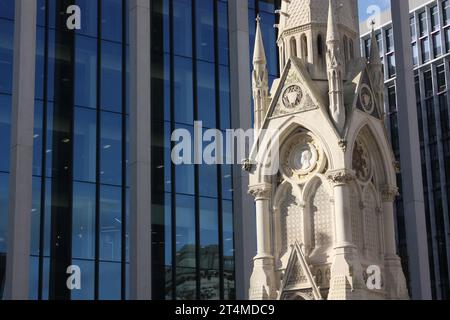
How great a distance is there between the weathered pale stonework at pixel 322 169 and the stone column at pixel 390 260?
25mm

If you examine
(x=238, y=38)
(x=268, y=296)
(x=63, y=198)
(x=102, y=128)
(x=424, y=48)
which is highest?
(x=424, y=48)

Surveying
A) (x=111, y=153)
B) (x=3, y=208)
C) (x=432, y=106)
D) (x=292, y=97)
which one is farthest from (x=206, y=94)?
(x=432, y=106)

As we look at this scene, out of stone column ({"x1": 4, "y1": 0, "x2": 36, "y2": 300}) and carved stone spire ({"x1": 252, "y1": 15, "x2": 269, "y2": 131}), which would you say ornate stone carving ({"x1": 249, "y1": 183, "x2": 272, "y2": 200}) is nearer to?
carved stone spire ({"x1": 252, "y1": 15, "x2": 269, "y2": 131})

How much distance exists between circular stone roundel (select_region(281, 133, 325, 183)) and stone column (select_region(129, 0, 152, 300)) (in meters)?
16.2

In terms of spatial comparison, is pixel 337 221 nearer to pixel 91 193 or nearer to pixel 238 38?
pixel 91 193

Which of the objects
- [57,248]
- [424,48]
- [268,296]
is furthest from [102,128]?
[424,48]

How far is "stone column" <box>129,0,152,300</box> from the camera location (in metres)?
38.2

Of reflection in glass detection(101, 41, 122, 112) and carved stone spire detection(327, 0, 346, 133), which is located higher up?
reflection in glass detection(101, 41, 122, 112)

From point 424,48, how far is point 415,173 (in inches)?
2006

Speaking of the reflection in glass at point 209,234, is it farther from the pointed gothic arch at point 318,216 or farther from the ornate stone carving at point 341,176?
the ornate stone carving at point 341,176

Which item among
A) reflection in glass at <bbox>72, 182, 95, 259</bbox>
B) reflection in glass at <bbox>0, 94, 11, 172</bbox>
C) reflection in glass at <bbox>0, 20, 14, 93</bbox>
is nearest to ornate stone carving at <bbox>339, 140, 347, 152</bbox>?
reflection in glass at <bbox>72, 182, 95, 259</bbox>

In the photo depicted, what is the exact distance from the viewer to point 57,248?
123ft

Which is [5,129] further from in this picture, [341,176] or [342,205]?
[342,205]

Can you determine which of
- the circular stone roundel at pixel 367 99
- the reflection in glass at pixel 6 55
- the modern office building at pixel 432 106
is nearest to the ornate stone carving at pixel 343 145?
the circular stone roundel at pixel 367 99
